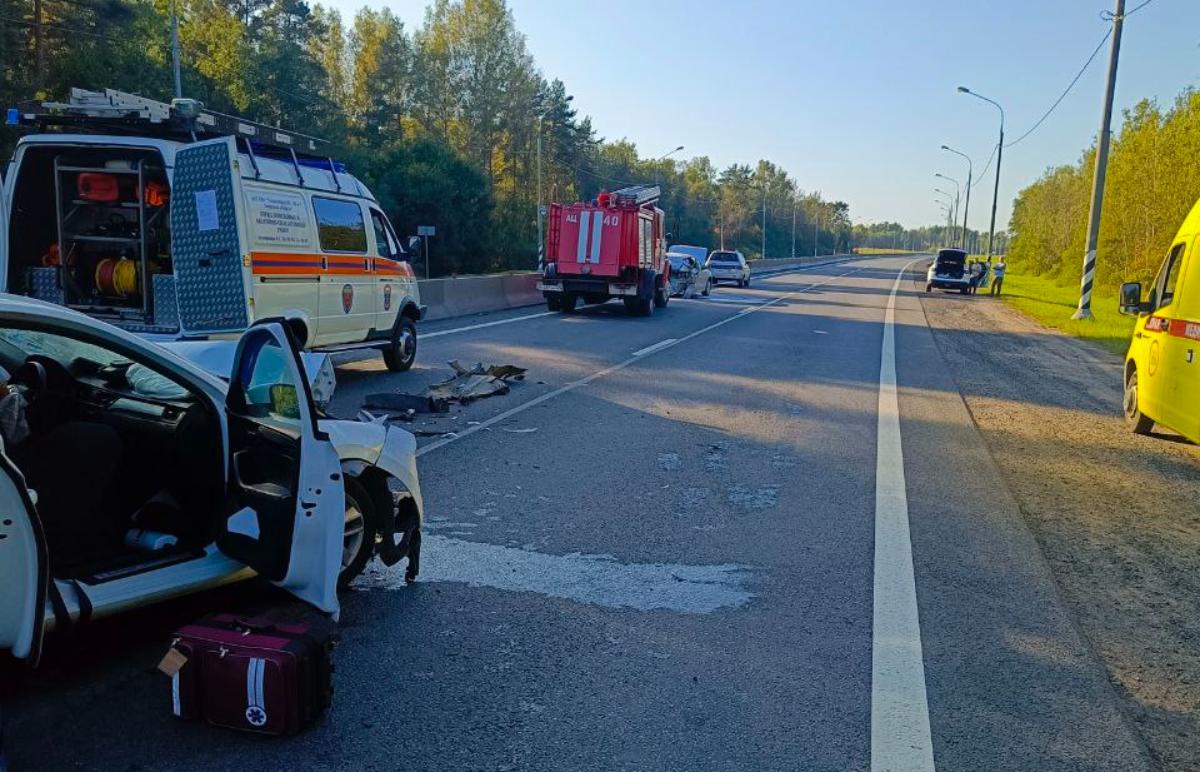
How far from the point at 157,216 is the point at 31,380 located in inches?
237

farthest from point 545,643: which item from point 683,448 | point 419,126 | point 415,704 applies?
point 419,126

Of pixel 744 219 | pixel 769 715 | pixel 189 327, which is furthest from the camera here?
pixel 744 219

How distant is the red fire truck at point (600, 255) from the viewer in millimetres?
22422

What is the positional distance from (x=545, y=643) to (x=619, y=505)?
7.40 feet

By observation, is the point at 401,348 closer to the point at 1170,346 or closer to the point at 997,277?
the point at 1170,346

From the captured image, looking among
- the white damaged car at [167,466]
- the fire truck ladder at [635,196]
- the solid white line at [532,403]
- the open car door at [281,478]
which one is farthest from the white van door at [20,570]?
the fire truck ladder at [635,196]

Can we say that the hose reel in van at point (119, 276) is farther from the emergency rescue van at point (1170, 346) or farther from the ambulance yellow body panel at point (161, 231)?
the emergency rescue van at point (1170, 346)

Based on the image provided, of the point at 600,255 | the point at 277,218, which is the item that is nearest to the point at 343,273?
the point at 277,218

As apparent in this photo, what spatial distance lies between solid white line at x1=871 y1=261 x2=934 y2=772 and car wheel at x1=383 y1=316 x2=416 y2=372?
6.98 meters

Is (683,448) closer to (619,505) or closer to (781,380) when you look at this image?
(619,505)

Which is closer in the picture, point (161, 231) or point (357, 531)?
point (357, 531)

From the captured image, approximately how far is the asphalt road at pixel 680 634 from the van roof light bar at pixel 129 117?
11.8 ft

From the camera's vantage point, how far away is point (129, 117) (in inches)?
343

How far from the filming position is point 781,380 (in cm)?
1241
